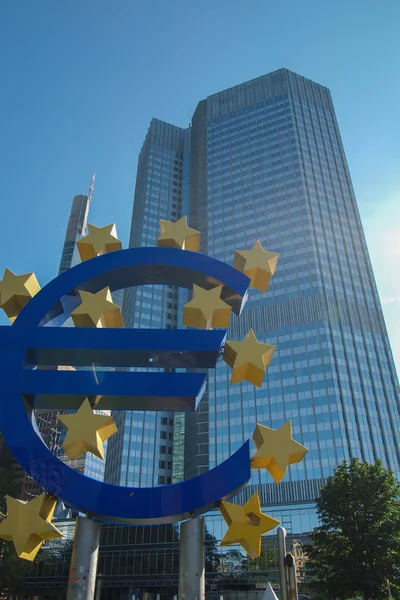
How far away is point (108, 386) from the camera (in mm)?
13961

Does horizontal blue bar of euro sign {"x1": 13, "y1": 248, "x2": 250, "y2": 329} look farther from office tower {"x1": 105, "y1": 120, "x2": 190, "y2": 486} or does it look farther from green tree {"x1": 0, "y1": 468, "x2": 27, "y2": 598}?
office tower {"x1": 105, "y1": 120, "x2": 190, "y2": 486}

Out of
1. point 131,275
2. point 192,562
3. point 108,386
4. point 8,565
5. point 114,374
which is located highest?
point 131,275

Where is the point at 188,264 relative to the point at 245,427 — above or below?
below

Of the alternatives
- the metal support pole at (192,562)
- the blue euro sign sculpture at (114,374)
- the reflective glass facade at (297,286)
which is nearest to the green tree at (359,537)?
the metal support pole at (192,562)

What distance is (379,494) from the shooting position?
2594 cm

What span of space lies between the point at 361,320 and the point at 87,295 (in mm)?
66856

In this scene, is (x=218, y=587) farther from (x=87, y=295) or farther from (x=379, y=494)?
(x=87, y=295)

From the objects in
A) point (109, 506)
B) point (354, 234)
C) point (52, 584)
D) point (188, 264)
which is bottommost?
point (109, 506)

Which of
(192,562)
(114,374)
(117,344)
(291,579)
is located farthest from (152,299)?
(291,579)

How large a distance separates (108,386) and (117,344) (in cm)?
131

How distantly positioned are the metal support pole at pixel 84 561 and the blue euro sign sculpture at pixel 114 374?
84 centimetres

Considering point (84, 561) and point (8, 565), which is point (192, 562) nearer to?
point (84, 561)

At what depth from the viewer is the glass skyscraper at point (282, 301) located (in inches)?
2549

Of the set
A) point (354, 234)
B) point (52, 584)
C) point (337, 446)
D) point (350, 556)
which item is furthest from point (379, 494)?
point (354, 234)
